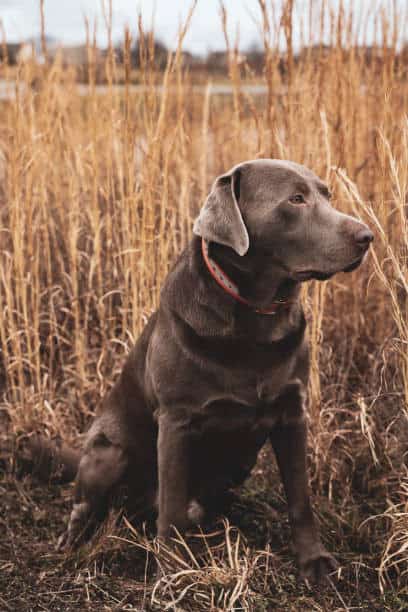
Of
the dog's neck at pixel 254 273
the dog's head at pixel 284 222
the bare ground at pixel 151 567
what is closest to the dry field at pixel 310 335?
the bare ground at pixel 151 567

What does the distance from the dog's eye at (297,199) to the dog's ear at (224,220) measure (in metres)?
0.15

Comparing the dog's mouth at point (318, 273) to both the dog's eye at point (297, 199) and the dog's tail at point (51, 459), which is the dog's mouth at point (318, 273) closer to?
the dog's eye at point (297, 199)

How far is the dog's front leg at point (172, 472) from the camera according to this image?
233 cm

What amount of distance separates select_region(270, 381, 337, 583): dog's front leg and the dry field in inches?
2.8

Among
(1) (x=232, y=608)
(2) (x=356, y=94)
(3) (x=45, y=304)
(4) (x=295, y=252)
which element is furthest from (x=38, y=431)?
(2) (x=356, y=94)

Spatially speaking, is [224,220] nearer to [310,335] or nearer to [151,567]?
[310,335]

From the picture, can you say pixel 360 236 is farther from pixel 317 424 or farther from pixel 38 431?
pixel 38 431

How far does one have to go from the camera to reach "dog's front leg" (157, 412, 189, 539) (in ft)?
7.64

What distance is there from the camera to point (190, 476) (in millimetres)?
2541

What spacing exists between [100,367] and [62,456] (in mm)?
573

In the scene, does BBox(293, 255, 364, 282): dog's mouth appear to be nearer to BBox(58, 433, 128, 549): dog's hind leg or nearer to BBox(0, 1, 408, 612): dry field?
BBox(0, 1, 408, 612): dry field

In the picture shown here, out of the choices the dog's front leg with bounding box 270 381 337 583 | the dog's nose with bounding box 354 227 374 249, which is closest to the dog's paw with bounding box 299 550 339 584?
the dog's front leg with bounding box 270 381 337 583

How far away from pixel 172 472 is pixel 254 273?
640 millimetres

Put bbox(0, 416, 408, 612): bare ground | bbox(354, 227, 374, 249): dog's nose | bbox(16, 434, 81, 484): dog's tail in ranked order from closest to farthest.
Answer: bbox(354, 227, 374, 249): dog's nose, bbox(0, 416, 408, 612): bare ground, bbox(16, 434, 81, 484): dog's tail
